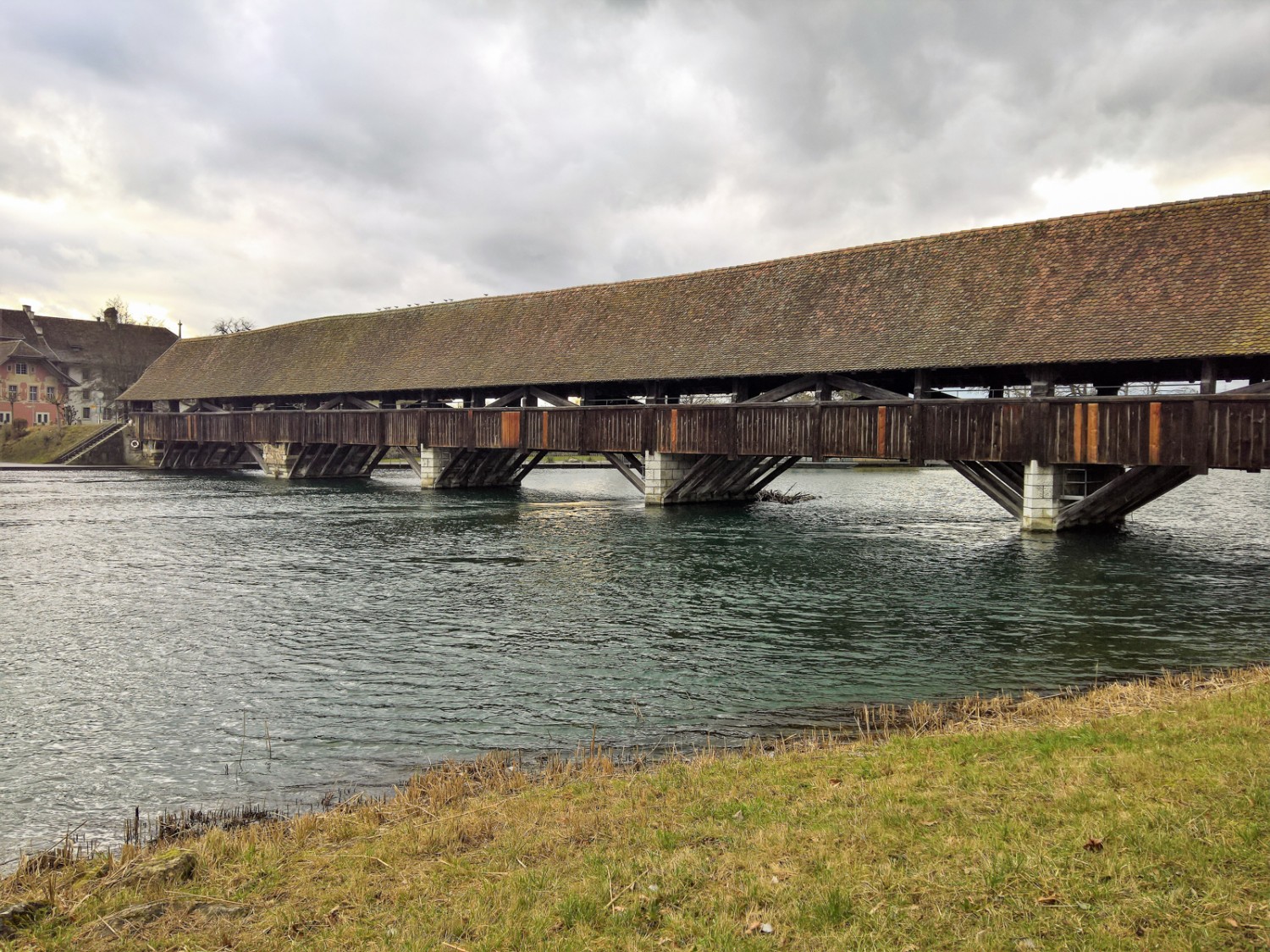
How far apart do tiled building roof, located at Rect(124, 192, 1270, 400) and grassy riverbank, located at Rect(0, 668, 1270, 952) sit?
43.2 ft

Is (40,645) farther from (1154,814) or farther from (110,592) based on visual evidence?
(1154,814)

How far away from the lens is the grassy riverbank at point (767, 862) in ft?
11.0

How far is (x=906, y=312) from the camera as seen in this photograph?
67.7ft

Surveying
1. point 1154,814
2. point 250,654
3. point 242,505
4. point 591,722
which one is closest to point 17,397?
point 242,505

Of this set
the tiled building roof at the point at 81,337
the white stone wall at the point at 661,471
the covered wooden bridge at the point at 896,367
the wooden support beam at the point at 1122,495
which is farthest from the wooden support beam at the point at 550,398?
the tiled building roof at the point at 81,337

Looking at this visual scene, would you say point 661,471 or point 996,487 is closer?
point 996,487

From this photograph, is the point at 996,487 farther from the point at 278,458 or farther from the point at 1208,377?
the point at 278,458

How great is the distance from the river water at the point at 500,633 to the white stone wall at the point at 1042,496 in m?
0.69

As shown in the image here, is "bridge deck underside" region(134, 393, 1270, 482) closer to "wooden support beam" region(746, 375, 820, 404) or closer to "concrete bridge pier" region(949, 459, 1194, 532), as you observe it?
"wooden support beam" region(746, 375, 820, 404)

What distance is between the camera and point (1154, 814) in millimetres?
4094

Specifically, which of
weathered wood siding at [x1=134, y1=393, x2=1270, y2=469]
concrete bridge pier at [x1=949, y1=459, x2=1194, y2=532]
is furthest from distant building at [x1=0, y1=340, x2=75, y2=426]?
concrete bridge pier at [x1=949, y1=459, x2=1194, y2=532]

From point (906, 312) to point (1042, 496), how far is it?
510cm

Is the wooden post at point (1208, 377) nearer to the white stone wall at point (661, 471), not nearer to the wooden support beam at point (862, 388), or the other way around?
the wooden support beam at point (862, 388)

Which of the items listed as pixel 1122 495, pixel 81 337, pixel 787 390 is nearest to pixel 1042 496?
pixel 1122 495
